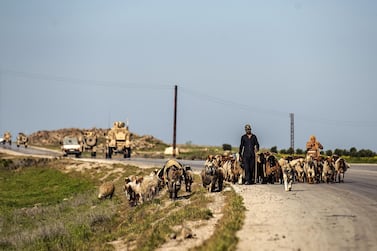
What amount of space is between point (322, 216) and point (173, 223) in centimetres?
346

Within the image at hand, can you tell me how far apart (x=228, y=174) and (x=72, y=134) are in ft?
331

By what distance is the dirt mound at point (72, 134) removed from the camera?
103 metres

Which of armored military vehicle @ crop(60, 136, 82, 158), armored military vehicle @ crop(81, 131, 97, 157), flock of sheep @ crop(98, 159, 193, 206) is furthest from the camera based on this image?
armored military vehicle @ crop(81, 131, 97, 157)

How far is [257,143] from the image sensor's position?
23547 mm

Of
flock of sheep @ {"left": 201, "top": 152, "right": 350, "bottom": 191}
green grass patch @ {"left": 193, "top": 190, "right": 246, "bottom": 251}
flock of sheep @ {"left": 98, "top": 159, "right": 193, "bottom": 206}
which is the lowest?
green grass patch @ {"left": 193, "top": 190, "right": 246, "bottom": 251}

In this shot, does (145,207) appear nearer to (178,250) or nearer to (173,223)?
(173,223)

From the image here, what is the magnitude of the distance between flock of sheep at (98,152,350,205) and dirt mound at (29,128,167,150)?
71627 mm

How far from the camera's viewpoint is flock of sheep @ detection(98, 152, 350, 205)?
21.3 m

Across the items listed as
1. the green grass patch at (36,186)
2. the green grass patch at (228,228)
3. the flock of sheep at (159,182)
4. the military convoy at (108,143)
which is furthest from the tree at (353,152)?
the green grass patch at (228,228)

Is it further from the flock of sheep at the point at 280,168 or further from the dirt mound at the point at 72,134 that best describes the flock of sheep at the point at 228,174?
the dirt mound at the point at 72,134

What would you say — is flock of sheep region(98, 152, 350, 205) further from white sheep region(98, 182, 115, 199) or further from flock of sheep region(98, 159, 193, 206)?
white sheep region(98, 182, 115, 199)

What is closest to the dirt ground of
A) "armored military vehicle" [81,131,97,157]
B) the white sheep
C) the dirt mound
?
the white sheep

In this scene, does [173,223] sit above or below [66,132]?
below

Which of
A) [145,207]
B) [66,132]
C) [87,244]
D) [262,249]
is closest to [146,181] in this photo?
[145,207]
